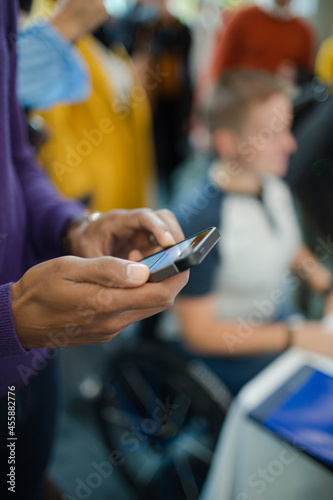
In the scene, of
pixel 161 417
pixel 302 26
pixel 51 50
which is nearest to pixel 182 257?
pixel 51 50

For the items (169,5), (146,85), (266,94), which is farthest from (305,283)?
(169,5)

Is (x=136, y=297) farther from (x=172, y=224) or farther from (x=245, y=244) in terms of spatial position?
(x=245, y=244)

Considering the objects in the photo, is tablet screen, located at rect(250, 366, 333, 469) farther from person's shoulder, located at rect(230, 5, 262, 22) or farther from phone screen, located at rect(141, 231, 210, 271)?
person's shoulder, located at rect(230, 5, 262, 22)

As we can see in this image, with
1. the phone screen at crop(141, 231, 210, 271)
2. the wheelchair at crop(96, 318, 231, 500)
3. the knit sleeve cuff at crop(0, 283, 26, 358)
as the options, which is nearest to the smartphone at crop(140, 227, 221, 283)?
the phone screen at crop(141, 231, 210, 271)

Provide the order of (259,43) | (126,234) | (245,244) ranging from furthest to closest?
(259,43) < (245,244) < (126,234)

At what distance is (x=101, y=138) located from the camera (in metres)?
1.01

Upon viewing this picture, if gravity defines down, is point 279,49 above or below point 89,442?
above

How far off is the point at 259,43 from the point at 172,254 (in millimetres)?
1471

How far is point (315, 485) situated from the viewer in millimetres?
475

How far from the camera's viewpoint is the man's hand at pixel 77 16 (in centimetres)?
53

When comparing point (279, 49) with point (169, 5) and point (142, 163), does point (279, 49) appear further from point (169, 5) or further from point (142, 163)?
point (142, 163)

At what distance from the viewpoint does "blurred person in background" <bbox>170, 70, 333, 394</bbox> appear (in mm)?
733

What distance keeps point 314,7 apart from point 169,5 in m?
1.20

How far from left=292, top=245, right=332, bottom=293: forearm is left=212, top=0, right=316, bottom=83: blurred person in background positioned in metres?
0.82
